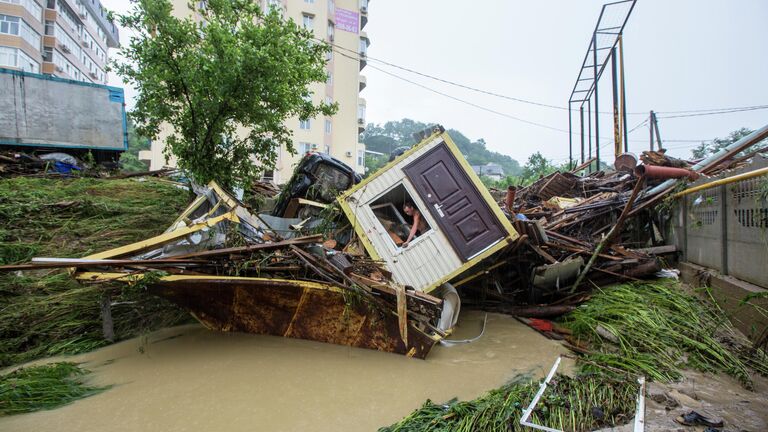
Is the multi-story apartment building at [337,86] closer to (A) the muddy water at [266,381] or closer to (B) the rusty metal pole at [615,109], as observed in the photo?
(B) the rusty metal pole at [615,109]

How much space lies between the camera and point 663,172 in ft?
21.1

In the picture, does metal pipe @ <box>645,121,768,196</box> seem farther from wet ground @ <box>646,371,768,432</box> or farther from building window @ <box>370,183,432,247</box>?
building window @ <box>370,183,432,247</box>

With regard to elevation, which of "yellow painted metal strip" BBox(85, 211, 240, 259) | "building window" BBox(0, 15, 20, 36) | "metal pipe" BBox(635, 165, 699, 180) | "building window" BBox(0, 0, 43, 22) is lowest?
"yellow painted metal strip" BBox(85, 211, 240, 259)

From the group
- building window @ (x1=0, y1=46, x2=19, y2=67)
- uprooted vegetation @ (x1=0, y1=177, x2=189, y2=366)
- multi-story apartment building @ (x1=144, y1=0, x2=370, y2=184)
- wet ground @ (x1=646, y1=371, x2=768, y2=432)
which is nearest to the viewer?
wet ground @ (x1=646, y1=371, x2=768, y2=432)

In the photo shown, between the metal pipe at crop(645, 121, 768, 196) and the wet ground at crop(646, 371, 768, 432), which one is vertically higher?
the metal pipe at crop(645, 121, 768, 196)

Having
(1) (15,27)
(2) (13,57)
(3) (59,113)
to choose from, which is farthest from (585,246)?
(1) (15,27)

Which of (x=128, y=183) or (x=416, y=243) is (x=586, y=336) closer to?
(x=416, y=243)

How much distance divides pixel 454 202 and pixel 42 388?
4840 mm

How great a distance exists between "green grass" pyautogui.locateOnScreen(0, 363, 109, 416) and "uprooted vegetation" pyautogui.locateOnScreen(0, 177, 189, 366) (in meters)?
0.82

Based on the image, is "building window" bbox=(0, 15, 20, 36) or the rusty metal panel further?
"building window" bbox=(0, 15, 20, 36)

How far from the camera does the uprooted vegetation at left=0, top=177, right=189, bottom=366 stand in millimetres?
4672

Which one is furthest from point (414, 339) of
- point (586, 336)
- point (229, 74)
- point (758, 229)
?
point (229, 74)

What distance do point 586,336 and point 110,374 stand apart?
18.7 ft

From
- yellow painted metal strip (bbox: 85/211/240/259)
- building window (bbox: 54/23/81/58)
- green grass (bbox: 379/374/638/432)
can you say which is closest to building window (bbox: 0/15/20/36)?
building window (bbox: 54/23/81/58)
